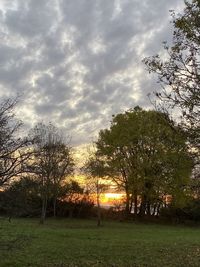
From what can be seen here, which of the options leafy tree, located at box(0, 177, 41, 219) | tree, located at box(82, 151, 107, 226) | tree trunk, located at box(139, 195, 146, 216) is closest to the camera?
leafy tree, located at box(0, 177, 41, 219)

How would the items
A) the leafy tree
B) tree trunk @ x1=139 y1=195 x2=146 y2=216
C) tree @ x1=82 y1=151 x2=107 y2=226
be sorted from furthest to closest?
tree trunk @ x1=139 y1=195 x2=146 y2=216, tree @ x1=82 y1=151 x2=107 y2=226, the leafy tree

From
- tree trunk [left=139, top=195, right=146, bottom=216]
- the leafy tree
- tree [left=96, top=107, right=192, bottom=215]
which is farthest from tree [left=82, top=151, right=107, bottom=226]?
the leafy tree

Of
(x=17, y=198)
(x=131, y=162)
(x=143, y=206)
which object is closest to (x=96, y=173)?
(x=131, y=162)

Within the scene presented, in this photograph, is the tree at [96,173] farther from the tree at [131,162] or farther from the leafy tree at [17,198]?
the leafy tree at [17,198]

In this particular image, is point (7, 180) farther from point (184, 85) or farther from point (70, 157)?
point (70, 157)

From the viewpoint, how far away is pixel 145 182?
67.6 m

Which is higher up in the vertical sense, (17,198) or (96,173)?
(96,173)

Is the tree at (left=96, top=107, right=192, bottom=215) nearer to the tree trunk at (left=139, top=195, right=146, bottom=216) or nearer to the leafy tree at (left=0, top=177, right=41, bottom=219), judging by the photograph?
the tree trunk at (left=139, top=195, right=146, bottom=216)

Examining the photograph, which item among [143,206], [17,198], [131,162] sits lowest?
[17,198]

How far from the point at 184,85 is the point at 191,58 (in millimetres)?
936

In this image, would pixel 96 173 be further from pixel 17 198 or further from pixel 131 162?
pixel 17 198

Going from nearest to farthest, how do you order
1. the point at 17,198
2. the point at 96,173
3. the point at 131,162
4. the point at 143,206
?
the point at 17,198 < the point at 96,173 < the point at 131,162 < the point at 143,206

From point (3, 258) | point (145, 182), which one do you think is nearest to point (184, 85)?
point (3, 258)

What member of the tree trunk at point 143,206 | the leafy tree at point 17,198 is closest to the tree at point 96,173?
the tree trunk at point 143,206
